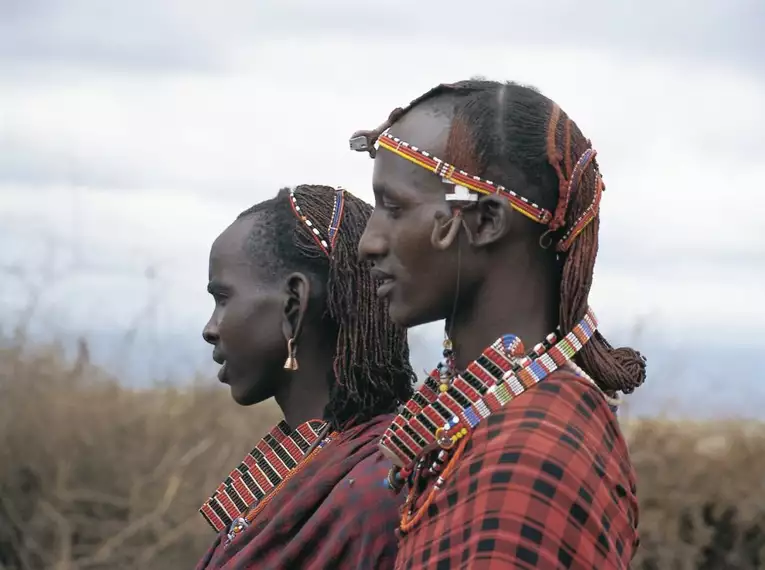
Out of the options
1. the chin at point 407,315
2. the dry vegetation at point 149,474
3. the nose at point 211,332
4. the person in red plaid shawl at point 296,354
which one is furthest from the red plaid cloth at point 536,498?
the dry vegetation at point 149,474

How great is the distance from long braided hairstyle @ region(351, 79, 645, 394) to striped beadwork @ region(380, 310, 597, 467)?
0.21 feet

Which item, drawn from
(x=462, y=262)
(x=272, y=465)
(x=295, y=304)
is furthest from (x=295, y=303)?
(x=462, y=262)

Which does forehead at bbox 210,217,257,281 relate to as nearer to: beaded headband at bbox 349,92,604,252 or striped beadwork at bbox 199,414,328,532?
striped beadwork at bbox 199,414,328,532

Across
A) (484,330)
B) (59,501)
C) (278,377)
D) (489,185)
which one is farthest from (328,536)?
(59,501)

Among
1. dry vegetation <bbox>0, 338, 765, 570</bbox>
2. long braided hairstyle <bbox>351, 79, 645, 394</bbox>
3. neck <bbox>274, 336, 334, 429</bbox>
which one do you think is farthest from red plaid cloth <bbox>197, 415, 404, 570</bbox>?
dry vegetation <bbox>0, 338, 765, 570</bbox>

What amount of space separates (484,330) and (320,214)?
1.28 m

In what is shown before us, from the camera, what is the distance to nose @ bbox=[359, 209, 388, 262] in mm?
2807

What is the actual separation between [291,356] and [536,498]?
4.56 ft

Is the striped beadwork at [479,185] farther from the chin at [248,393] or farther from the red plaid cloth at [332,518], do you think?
the chin at [248,393]

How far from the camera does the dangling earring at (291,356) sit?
3754 mm

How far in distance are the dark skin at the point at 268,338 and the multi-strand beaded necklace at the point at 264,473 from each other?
60 millimetres

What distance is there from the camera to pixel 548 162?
9.09 ft

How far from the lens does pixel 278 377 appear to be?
3.84 m

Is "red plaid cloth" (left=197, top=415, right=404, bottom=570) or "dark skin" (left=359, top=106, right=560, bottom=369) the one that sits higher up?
"dark skin" (left=359, top=106, right=560, bottom=369)
